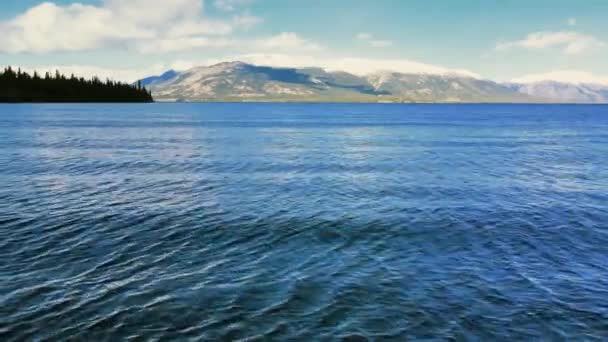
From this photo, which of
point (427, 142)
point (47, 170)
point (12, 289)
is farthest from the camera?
point (427, 142)

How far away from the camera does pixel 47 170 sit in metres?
57.2

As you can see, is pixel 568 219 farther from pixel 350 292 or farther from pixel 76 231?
pixel 76 231

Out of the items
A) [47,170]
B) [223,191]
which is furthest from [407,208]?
[47,170]

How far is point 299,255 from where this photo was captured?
27.5m

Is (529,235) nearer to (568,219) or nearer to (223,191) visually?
(568,219)

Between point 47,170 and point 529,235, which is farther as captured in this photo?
point 47,170

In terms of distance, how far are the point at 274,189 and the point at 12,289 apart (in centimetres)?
2869

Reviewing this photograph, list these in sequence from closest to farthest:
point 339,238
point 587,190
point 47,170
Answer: point 339,238
point 587,190
point 47,170

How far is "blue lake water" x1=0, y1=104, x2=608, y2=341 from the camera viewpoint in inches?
749

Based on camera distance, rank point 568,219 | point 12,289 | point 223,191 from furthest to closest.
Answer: point 223,191 → point 568,219 → point 12,289

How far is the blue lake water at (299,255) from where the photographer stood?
62.4 ft

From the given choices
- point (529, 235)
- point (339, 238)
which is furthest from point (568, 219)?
point (339, 238)

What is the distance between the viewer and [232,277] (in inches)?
937

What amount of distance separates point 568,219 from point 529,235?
6.54 m
